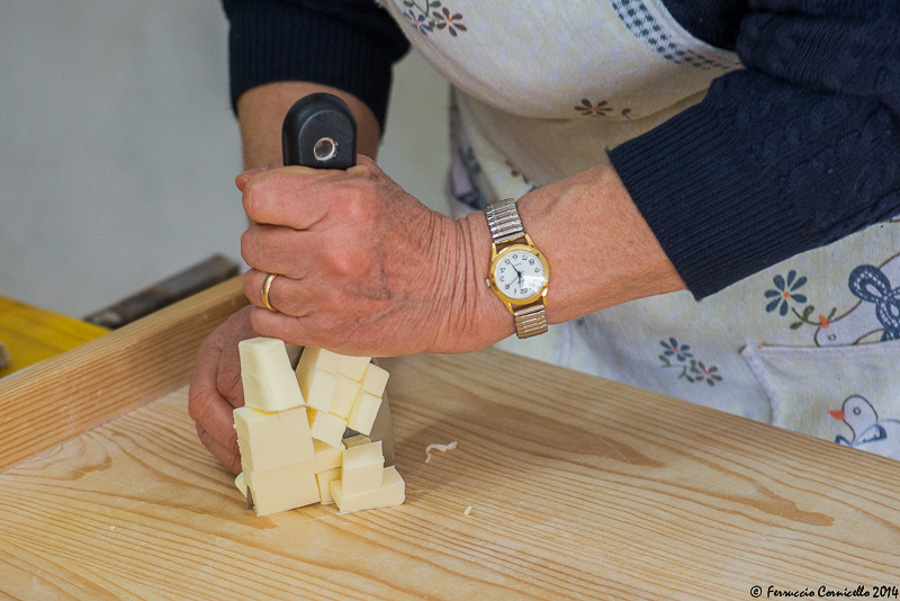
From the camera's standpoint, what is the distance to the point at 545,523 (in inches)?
23.6

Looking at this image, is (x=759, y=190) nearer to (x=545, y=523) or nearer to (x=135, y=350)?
(x=545, y=523)

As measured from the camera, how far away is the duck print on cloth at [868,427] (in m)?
0.79

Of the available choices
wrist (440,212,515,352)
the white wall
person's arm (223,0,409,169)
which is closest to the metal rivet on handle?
wrist (440,212,515,352)

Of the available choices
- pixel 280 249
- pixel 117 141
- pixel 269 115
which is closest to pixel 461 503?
pixel 280 249

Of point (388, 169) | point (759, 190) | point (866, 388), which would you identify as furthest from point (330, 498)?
point (388, 169)

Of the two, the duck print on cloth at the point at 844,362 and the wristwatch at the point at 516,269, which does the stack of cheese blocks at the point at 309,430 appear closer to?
the wristwatch at the point at 516,269

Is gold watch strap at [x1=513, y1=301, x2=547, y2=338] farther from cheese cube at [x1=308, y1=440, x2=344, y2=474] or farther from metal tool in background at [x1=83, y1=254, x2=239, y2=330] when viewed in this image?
metal tool in background at [x1=83, y1=254, x2=239, y2=330]

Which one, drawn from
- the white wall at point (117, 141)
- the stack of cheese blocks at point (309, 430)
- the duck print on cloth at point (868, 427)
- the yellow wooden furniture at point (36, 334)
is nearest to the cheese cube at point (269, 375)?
the stack of cheese blocks at point (309, 430)

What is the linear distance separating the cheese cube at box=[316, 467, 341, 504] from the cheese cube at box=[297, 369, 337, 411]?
2.2 inches

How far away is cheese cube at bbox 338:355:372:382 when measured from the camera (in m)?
0.63

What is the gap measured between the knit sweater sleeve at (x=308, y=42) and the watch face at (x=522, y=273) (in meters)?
0.43

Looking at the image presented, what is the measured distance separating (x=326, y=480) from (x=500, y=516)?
14 centimetres

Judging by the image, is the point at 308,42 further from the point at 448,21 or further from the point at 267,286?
the point at 267,286

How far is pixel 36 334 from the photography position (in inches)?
37.2
